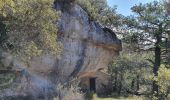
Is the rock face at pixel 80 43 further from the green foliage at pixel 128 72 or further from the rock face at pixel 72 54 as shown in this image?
the green foliage at pixel 128 72

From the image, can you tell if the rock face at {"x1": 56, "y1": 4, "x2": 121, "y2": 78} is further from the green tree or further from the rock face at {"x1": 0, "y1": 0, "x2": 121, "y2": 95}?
the green tree

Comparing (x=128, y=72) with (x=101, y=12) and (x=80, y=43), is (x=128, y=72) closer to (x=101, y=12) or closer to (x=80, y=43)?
(x=101, y=12)

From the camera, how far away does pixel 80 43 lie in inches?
1190

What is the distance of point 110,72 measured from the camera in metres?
49.0

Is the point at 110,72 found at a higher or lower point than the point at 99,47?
lower

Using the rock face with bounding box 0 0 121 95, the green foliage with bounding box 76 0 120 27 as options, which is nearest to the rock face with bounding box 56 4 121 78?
the rock face with bounding box 0 0 121 95

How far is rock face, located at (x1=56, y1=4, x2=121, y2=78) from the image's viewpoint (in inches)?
1118

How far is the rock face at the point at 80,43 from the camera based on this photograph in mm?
28391

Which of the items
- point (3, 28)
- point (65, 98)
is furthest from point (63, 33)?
point (3, 28)

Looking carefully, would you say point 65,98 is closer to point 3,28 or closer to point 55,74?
point 55,74

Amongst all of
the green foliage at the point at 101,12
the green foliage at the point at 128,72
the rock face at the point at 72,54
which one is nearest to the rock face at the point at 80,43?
the rock face at the point at 72,54

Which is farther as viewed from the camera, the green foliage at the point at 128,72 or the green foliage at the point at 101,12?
the green foliage at the point at 128,72

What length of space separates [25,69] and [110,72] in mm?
24694

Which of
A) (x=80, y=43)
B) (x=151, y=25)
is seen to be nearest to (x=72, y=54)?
(x=80, y=43)
